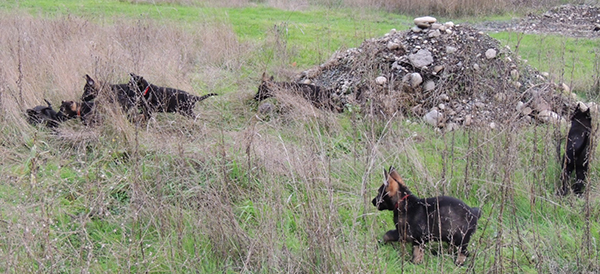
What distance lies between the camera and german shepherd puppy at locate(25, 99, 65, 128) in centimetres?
507

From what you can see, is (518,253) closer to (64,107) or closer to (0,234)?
(0,234)

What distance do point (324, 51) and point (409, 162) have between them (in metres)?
5.05

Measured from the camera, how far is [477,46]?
6613 mm

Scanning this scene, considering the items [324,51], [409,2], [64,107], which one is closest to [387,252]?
[64,107]

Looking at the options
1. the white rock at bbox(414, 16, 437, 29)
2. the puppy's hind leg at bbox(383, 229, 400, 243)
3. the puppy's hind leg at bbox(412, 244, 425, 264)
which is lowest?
the puppy's hind leg at bbox(412, 244, 425, 264)

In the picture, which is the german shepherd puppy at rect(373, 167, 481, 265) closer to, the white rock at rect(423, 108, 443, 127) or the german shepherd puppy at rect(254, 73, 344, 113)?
the white rock at rect(423, 108, 443, 127)

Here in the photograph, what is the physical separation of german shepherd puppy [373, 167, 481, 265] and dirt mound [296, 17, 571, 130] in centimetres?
207

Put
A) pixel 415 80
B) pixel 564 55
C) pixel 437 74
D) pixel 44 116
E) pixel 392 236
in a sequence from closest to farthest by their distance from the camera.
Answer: pixel 392 236, pixel 44 116, pixel 415 80, pixel 437 74, pixel 564 55

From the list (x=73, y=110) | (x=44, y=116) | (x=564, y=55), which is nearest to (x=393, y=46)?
(x=564, y=55)

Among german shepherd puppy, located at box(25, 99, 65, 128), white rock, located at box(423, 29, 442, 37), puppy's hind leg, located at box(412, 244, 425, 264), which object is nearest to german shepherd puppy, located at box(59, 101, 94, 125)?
german shepherd puppy, located at box(25, 99, 65, 128)

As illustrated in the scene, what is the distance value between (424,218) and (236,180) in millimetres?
1614

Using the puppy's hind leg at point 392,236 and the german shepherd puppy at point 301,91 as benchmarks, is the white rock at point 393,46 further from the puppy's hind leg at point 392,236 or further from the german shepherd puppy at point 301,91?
the puppy's hind leg at point 392,236

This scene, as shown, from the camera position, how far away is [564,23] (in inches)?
509

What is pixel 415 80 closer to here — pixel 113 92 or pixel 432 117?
pixel 432 117
